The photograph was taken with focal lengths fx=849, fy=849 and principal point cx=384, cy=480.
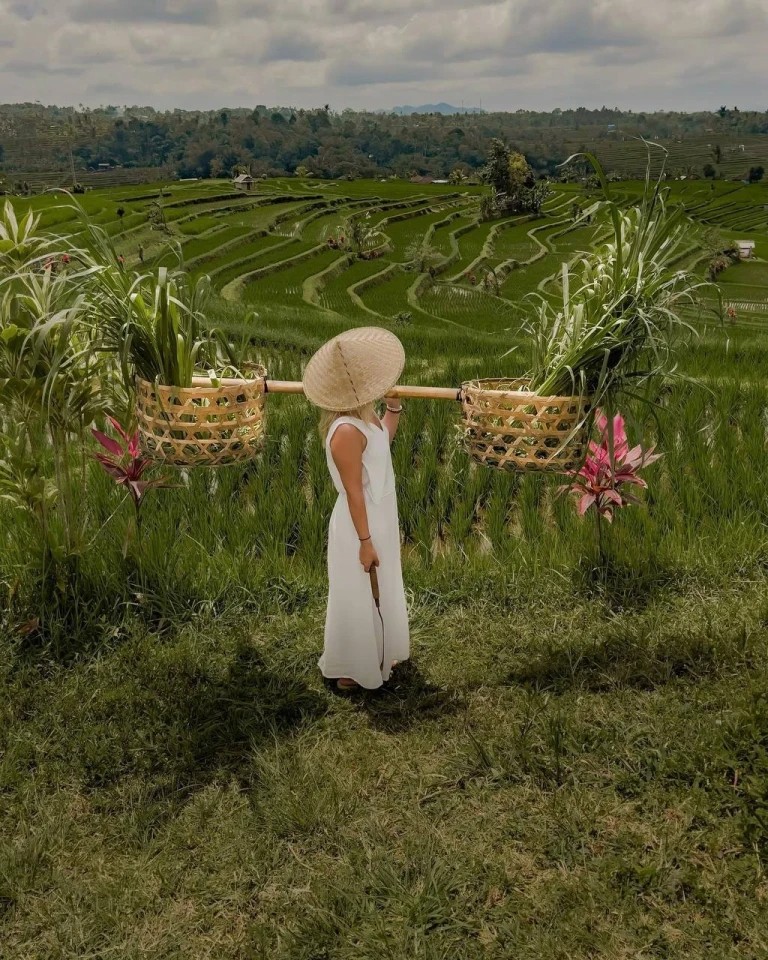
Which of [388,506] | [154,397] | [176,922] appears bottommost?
[176,922]

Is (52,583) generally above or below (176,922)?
above

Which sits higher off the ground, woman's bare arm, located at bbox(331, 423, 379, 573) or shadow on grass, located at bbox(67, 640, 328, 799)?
woman's bare arm, located at bbox(331, 423, 379, 573)

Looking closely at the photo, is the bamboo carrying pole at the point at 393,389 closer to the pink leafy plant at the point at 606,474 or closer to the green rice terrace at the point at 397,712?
the green rice terrace at the point at 397,712

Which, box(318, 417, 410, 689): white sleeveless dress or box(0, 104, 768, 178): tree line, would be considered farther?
box(0, 104, 768, 178): tree line

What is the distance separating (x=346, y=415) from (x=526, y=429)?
592 millimetres

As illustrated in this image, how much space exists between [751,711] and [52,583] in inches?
102

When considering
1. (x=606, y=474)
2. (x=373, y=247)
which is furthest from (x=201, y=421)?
(x=373, y=247)

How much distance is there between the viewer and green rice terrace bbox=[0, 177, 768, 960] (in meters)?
2.14

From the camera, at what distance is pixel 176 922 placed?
2150 millimetres

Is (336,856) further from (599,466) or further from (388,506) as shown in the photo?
(599,466)

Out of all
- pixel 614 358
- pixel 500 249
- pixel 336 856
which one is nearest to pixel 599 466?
pixel 614 358

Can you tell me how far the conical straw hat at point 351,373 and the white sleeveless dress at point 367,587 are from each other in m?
0.18

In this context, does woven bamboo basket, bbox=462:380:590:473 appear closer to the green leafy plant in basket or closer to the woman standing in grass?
the green leafy plant in basket

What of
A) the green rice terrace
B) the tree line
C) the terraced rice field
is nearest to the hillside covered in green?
the tree line
